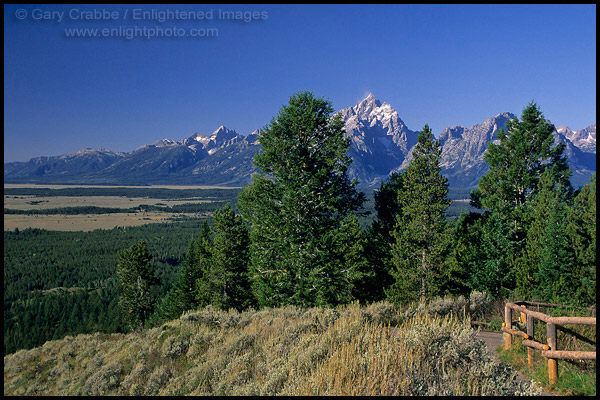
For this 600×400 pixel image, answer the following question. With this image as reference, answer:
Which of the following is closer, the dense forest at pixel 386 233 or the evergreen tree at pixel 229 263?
the dense forest at pixel 386 233

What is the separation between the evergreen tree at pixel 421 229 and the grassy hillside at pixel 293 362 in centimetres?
1262

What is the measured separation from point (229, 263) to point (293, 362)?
24745 millimetres

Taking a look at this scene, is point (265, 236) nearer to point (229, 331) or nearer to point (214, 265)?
point (229, 331)

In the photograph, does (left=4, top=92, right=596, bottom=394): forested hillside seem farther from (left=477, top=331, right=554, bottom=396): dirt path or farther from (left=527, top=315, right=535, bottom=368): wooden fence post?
(left=527, top=315, right=535, bottom=368): wooden fence post

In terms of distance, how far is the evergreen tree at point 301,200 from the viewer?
18.1 meters

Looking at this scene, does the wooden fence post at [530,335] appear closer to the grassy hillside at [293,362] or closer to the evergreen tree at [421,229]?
the grassy hillside at [293,362]

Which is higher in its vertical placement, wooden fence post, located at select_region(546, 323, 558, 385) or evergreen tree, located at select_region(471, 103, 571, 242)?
evergreen tree, located at select_region(471, 103, 571, 242)

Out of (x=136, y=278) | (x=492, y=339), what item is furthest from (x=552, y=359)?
(x=136, y=278)

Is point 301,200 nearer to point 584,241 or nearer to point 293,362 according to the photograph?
point 293,362

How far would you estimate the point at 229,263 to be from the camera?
30.9 m

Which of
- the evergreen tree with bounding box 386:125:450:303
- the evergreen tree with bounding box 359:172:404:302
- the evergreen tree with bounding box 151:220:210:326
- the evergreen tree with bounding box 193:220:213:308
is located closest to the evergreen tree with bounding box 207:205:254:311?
the evergreen tree with bounding box 193:220:213:308

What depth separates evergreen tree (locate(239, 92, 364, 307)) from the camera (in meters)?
18.1

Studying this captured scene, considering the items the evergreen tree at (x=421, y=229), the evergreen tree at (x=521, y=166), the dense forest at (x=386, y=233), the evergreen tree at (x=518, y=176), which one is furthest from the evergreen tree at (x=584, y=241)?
the evergreen tree at (x=421, y=229)

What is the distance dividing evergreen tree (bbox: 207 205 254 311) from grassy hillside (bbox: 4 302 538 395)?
18098 millimetres
